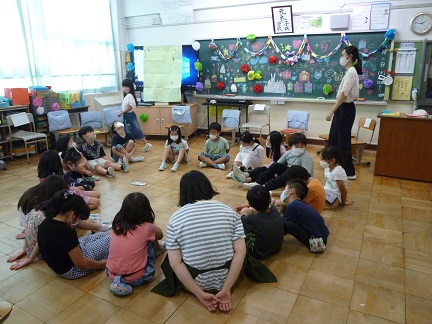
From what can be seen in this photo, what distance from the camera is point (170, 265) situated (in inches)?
78.4

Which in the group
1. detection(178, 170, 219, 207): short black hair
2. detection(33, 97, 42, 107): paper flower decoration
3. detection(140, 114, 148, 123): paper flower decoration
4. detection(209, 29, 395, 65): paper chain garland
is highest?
detection(209, 29, 395, 65): paper chain garland

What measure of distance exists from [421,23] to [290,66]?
1.99 meters

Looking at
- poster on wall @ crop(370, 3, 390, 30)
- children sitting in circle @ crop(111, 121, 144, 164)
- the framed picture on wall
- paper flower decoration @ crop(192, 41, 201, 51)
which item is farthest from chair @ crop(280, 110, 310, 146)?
children sitting in circle @ crop(111, 121, 144, 164)

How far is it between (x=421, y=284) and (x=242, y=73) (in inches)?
192

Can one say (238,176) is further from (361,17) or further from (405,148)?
(361,17)

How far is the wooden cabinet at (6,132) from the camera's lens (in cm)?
508

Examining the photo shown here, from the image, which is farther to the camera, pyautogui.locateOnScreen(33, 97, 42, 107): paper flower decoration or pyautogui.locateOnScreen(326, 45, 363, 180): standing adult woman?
pyautogui.locateOnScreen(33, 97, 42, 107): paper flower decoration

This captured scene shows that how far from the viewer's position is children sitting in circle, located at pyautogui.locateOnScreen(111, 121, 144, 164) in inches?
198

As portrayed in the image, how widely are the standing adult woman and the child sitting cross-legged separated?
2.18 meters

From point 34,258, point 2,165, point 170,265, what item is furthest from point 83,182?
point 170,265

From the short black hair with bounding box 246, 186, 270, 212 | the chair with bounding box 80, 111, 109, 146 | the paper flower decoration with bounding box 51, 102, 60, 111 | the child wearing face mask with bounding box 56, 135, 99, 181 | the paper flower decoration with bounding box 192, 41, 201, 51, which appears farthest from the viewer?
the paper flower decoration with bounding box 192, 41, 201, 51

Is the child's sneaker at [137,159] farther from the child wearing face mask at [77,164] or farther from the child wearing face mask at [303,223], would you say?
the child wearing face mask at [303,223]

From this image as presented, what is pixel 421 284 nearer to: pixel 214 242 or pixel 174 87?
pixel 214 242

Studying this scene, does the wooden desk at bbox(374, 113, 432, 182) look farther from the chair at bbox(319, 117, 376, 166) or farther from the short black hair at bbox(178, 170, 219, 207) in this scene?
the short black hair at bbox(178, 170, 219, 207)
